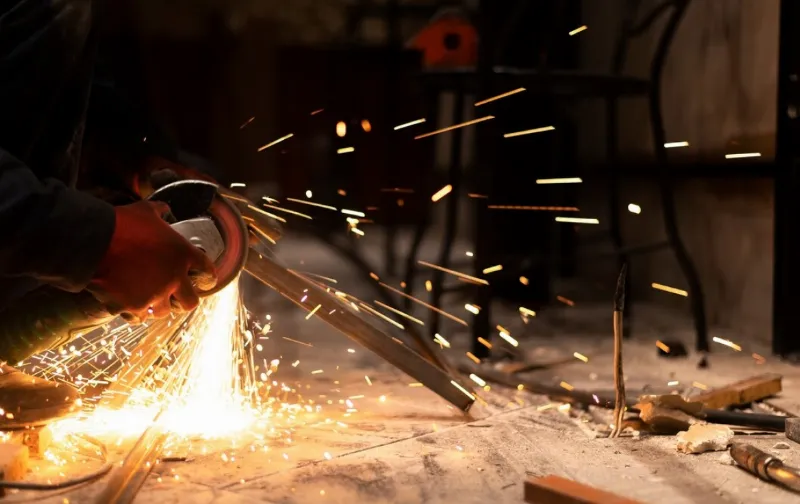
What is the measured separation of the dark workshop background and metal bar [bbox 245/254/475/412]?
1.36 m

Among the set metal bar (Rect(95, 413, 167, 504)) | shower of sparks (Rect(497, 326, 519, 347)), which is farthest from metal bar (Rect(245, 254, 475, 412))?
shower of sparks (Rect(497, 326, 519, 347))

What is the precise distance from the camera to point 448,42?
3.66 meters

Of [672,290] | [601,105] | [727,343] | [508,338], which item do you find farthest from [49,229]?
[601,105]

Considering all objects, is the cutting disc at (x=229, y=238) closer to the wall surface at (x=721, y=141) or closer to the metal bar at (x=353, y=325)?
the metal bar at (x=353, y=325)

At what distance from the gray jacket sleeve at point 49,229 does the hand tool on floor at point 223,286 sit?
0.68ft

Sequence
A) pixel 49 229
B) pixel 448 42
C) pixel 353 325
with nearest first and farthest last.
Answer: pixel 49 229
pixel 353 325
pixel 448 42

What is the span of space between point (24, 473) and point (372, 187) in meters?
3.32

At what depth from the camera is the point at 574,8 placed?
147 inches

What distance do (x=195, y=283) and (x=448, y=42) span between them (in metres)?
2.35

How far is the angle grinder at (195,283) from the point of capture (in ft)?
5.27

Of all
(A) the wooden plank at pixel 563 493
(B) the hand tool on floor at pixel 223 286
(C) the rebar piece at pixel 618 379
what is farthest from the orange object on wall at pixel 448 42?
(A) the wooden plank at pixel 563 493

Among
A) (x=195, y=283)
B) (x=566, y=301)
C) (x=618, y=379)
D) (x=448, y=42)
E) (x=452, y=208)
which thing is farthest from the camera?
(x=448, y=42)

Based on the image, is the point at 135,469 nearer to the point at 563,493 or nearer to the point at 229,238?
the point at 229,238

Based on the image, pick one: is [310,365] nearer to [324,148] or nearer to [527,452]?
[527,452]
